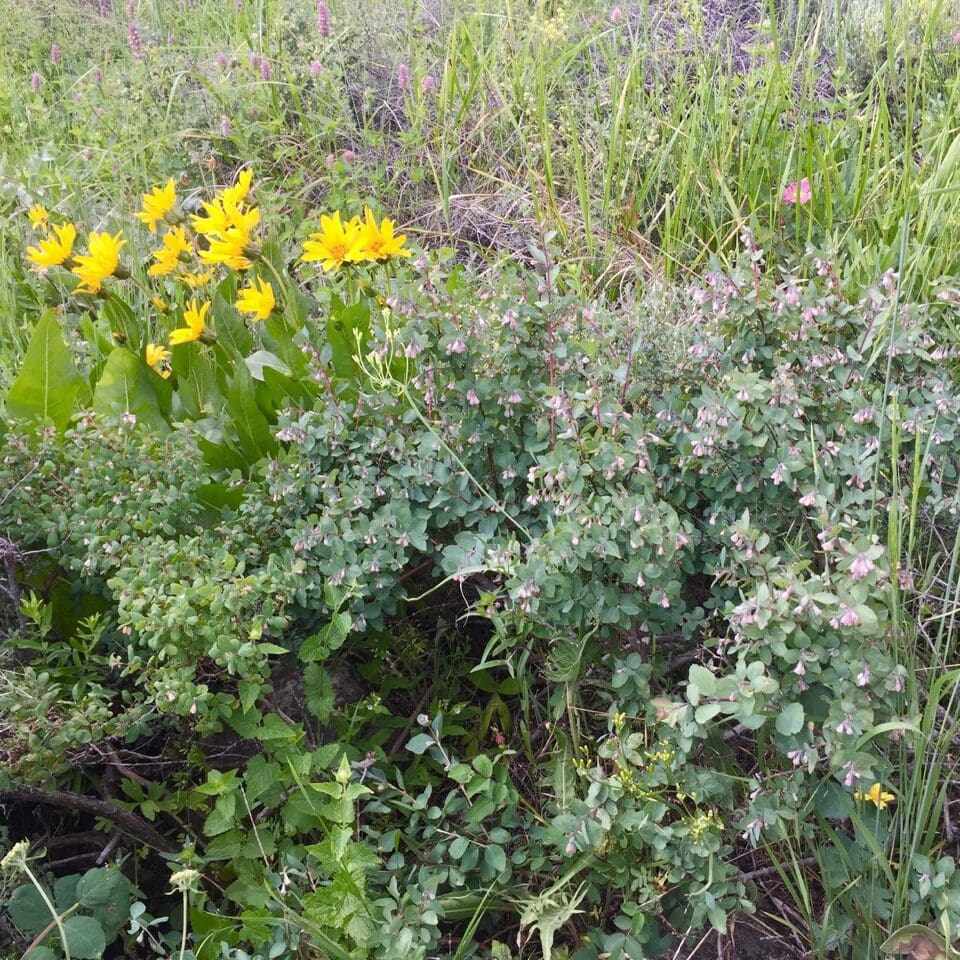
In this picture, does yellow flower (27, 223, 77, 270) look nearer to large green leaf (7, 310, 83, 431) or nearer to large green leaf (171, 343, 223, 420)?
large green leaf (7, 310, 83, 431)

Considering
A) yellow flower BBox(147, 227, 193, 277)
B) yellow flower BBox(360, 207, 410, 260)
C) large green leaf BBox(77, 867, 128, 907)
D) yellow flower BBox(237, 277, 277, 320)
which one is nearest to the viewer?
large green leaf BBox(77, 867, 128, 907)

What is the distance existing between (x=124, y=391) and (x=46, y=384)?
15 cm

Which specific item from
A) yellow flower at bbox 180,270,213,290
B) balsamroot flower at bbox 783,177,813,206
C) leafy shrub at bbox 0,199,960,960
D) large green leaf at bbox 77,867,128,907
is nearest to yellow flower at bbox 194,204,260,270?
yellow flower at bbox 180,270,213,290

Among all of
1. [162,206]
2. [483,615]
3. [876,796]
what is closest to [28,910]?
[483,615]

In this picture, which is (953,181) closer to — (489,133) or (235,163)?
(489,133)

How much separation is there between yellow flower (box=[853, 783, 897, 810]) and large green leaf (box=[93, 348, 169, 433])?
1.44 m

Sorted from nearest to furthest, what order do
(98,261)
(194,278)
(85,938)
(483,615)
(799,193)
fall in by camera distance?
(85,938)
(483,615)
(98,261)
(194,278)
(799,193)

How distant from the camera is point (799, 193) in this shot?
95.9 inches

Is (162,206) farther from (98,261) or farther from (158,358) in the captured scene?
(158,358)

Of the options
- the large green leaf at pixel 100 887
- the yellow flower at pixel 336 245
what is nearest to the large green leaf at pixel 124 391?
the yellow flower at pixel 336 245

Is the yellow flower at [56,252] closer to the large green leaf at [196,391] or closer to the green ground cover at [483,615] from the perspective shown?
the green ground cover at [483,615]

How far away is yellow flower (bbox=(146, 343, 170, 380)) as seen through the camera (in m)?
2.20

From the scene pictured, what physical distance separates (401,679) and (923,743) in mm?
877

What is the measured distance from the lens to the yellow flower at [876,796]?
4.52 ft
